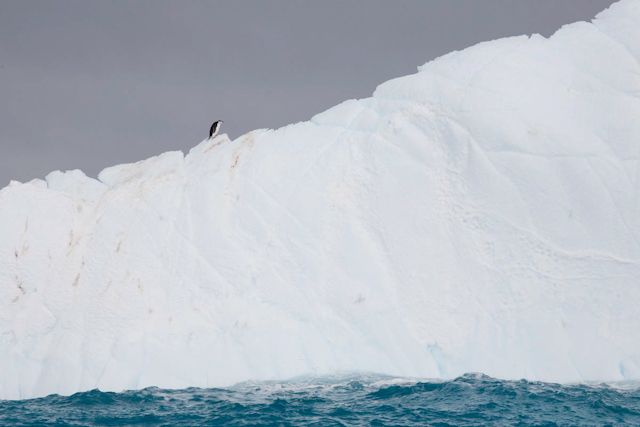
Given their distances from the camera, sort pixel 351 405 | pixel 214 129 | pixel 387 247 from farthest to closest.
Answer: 1. pixel 214 129
2. pixel 387 247
3. pixel 351 405

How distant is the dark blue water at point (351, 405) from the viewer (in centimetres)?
1065

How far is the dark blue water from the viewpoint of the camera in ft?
34.9

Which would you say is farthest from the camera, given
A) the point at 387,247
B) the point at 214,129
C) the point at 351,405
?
the point at 214,129

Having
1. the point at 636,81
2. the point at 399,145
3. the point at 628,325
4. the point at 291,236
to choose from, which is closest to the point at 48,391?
the point at 291,236

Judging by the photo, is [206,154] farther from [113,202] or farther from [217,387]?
[217,387]

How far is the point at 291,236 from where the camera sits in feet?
47.8

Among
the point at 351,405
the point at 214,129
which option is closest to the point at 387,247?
the point at 351,405

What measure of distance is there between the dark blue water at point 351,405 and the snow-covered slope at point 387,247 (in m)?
0.75

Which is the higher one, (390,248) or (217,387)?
(390,248)

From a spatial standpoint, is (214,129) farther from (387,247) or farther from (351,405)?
(351,405)

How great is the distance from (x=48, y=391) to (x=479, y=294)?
8.34 m

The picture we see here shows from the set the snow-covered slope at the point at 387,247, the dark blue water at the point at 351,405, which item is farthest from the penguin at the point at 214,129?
the dark blue water at the point at 351,405

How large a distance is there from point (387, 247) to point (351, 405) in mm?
3850

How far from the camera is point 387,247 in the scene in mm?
14383
